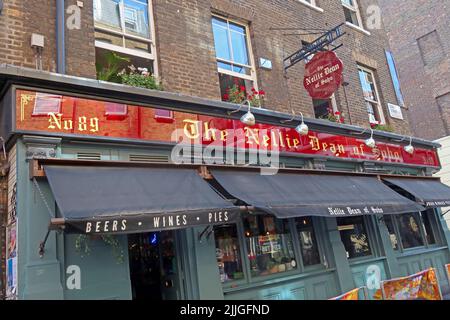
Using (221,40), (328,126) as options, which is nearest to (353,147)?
(328,126)

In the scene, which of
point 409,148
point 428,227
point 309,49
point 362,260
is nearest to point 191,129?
point 309,49

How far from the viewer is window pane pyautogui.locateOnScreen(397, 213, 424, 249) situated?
1047 cm

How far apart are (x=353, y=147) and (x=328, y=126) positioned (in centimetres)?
103

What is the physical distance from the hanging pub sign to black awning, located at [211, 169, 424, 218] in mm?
1940

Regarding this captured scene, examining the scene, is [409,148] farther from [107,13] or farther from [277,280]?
[107,13]

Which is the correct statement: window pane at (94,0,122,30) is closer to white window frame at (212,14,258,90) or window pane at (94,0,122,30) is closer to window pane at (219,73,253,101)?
white window frame at (212,14,258,90)

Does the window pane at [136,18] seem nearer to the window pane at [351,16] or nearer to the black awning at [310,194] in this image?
the black awning at [310,194]

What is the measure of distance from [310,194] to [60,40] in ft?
16.5

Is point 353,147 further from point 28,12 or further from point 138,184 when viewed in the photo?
point 28,12

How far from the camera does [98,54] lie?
6820 millimetres

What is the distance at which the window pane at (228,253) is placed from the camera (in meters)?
6.69

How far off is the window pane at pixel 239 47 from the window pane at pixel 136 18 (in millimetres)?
2311

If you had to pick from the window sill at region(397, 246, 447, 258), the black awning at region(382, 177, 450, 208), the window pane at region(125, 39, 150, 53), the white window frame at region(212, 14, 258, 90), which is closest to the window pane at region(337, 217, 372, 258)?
the window sill at region(397, 246, 447, 258)

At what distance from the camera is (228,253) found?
6863mm
